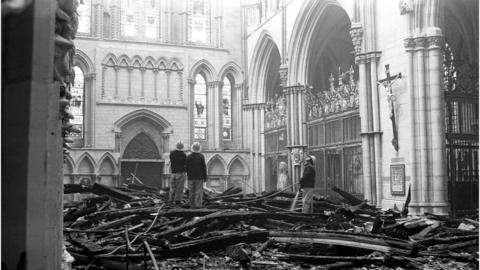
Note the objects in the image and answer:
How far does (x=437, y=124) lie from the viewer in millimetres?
13211

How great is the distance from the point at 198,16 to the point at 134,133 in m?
6.64

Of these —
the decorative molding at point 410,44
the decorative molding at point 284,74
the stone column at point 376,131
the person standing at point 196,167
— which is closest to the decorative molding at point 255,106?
the decorative molding at point 284,74

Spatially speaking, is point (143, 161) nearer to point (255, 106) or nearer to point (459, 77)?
point (255, 106)

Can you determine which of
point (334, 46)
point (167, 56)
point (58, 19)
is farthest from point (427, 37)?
point (167, 56)

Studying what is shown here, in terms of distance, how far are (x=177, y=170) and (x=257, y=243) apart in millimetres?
5104

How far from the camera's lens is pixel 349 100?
1781cm

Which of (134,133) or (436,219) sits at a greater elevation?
(134,133)

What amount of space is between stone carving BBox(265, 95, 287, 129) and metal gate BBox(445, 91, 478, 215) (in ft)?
32.0

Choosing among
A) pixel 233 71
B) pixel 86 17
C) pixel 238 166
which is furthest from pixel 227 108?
pixel 86 17

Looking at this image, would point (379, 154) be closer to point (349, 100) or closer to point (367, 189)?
point (367, 189)

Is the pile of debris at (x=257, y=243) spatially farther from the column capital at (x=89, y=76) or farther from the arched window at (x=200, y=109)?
the arched window at (x=200, y=109)

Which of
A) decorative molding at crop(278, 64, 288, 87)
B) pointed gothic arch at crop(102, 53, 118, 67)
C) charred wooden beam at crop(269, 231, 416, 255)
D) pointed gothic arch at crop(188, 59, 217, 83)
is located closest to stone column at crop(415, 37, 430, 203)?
charred wooden beam at crop(269, 231, 416, 255)

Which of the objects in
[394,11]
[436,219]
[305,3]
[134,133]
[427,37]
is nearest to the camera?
[436,219]

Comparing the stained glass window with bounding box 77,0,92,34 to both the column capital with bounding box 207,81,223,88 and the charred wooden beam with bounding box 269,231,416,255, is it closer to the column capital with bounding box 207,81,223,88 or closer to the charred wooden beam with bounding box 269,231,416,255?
the column capital with bounding box 207,81,223,88
